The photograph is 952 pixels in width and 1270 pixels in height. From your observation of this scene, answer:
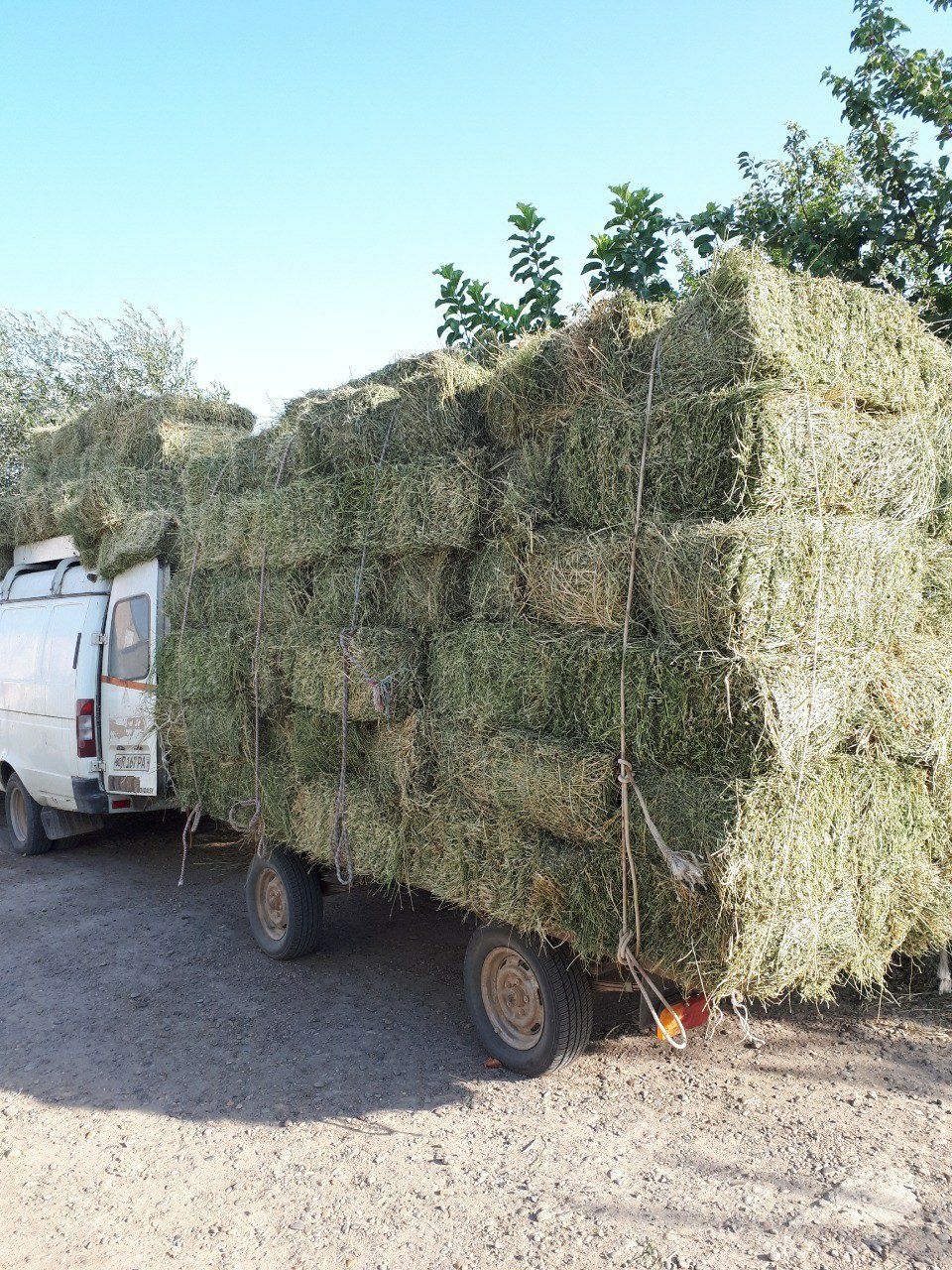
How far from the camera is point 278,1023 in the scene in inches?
208

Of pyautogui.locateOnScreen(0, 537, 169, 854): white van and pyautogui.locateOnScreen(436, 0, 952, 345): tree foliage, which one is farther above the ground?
pyautogui.locateOnScreen(436, 0, 952, 345): tree foliage

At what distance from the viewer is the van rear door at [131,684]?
291 inches

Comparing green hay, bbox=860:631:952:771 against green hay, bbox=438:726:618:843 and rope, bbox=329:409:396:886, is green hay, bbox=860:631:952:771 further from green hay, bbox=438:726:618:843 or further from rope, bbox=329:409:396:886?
rope, bbox=329:409:396:886

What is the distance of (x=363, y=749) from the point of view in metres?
5.26

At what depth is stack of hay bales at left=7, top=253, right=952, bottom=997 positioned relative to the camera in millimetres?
3369

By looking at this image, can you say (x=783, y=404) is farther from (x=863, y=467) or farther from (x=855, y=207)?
(x=855, y=207)

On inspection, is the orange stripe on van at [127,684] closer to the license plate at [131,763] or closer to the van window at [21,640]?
the license plate at [131,763]

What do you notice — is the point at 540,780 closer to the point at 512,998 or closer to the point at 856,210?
the point at 512,998

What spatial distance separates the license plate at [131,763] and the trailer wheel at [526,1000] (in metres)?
3.82

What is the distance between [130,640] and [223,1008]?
3391mm

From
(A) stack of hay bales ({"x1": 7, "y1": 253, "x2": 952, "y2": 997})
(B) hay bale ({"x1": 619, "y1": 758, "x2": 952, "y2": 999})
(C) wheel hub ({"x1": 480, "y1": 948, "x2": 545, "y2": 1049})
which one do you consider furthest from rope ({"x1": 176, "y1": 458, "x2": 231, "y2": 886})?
(B) hay bale ({"x1": 619, "y1": 758, "x2": 952, "y2": 999})

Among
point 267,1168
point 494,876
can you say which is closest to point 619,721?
point 494,876

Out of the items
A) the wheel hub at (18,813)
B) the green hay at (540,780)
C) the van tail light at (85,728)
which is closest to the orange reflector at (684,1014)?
the green hay at (540,780)

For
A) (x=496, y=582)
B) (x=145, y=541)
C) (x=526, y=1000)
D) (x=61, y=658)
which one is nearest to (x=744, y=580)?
(x=496, y=582)
